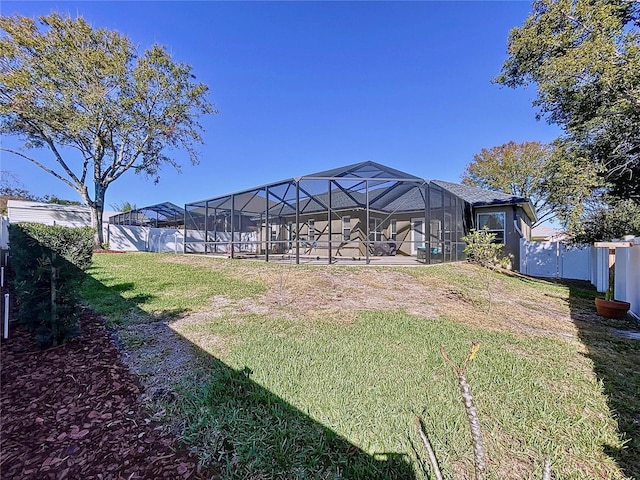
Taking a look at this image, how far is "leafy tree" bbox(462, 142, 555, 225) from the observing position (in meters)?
23.1

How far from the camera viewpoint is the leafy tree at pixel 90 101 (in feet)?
41.8

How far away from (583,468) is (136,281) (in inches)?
338

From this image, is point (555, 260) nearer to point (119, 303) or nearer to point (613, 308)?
point (613, 308)

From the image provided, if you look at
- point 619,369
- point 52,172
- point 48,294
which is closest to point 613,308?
point 619,369

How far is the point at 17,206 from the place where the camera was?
59.5 feet

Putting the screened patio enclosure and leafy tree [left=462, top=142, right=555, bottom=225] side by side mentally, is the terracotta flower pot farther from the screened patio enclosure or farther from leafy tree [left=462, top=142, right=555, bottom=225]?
leafy tree [left=462, top=142, right=555, bottom=225]

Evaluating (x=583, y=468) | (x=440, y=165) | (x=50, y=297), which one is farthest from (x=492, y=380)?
(x=440, y=165)

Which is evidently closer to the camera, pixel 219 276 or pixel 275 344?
pixel 275 344

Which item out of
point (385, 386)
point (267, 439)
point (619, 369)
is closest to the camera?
point (267, 439)

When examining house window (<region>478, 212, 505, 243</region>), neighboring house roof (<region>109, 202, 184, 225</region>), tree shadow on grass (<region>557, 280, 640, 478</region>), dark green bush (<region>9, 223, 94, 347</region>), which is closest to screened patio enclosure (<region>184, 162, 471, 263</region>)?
house window (<region>478, 212, 505, 243</region>)

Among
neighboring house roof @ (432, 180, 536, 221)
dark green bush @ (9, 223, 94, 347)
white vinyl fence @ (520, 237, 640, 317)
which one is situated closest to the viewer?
dark green bush @ (9, 223, 94, 347)

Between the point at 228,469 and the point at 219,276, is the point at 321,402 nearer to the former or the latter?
the point at 228,469

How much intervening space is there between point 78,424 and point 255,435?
1400mm

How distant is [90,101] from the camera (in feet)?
42.9
